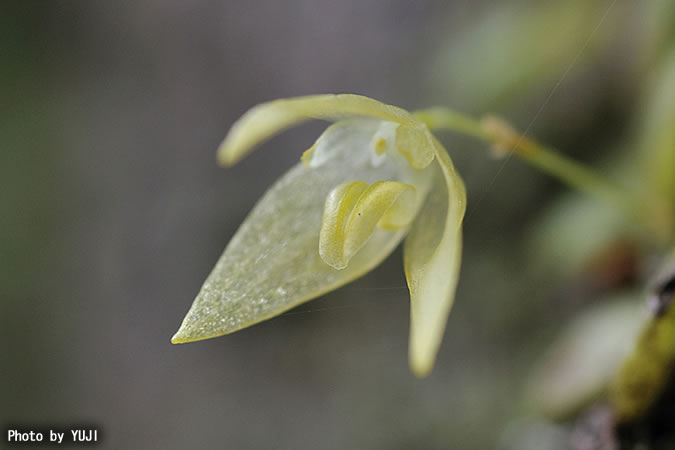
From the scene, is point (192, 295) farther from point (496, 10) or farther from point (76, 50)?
point (496, 10)

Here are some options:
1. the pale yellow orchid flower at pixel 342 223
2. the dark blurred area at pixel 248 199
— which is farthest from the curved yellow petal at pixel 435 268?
the dark blurred area at pixel 248 199

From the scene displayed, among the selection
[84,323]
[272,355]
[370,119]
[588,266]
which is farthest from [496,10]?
[84,323]

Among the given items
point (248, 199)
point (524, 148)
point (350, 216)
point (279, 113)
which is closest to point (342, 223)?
point (350, 216)

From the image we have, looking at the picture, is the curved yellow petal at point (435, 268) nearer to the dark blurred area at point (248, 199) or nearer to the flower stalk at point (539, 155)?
the flower stalk at point (539, 155)

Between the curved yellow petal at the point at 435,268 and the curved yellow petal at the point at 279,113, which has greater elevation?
the curved yellow petal at the point at 279,113

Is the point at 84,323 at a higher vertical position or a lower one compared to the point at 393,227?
lower

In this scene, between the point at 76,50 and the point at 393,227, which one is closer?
the point at 393,227

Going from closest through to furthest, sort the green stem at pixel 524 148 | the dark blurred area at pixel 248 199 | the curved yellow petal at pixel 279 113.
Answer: the curved yellow petal at pixel 279 113 < the green stem at pixel 524 148 < the dark blurred area at pixel 248 199
